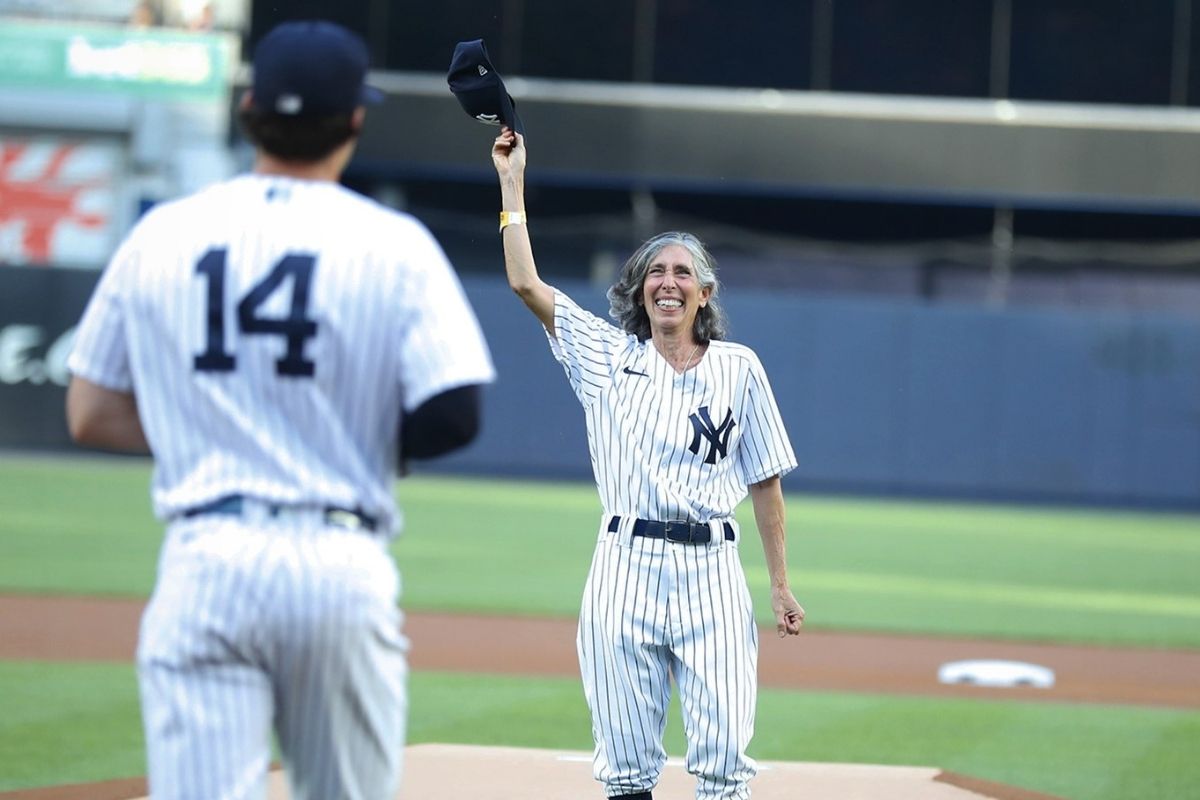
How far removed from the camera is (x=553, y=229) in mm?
26734

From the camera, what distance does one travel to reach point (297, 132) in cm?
301

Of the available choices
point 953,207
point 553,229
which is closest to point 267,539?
point 553,229

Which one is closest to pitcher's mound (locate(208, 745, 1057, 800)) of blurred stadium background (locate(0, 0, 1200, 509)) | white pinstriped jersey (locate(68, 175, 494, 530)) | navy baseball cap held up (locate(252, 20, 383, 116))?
white pinstriped jersey (locate(68, 175, 494, 530))

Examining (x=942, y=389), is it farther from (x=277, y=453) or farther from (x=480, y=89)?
(x=277, y=453)

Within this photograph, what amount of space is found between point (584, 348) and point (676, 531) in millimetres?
574

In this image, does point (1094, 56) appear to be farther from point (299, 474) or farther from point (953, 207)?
point (299, 474)

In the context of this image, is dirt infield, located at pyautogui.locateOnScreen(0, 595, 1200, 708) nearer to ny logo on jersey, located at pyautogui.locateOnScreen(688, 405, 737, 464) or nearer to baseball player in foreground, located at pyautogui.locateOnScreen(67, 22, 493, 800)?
ny logo on jersey, located at pyautogui.locateOnScreen(688, 405, 737, 464)

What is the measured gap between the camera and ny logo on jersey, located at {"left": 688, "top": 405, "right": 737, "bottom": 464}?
489 cm

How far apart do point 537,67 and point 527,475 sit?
6083 millimetres

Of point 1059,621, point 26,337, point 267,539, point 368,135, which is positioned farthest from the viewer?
point 368,135

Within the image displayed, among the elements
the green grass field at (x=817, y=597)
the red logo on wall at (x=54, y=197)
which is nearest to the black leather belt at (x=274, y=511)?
the green grass field at (x=817, y=597)

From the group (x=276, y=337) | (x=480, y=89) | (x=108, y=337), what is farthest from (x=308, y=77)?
(x=480, y=89)

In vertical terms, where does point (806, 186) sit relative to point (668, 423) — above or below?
above

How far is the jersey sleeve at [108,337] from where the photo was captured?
2.99 metres
